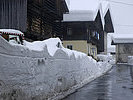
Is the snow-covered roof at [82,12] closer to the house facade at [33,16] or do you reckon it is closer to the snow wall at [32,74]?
the house facade at [33,16]

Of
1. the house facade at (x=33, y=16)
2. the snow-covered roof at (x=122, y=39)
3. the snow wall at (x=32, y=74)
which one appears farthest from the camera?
the snow-covered roof at (x=122, y=39)

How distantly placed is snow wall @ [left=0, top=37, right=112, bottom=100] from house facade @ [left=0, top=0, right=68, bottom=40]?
6.93 m

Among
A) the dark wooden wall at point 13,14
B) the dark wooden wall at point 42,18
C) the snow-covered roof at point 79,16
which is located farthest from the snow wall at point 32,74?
the snow-covered roof at point 79,16

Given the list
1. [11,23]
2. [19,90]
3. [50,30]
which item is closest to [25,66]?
[19,90]

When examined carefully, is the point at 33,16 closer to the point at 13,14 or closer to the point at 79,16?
the point at 13,14

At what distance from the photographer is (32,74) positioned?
6879 millimetres

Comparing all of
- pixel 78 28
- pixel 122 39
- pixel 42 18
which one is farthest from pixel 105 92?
pixel 122 39

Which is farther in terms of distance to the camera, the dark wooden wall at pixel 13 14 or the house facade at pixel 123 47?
the house facade at pixel 123 47

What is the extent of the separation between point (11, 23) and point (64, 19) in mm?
15337

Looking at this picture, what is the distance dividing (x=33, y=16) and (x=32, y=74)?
14.1 metres

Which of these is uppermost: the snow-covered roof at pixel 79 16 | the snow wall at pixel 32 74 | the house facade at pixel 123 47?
the snow-covered roof at pixel 79 16

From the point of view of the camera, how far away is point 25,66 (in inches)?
250

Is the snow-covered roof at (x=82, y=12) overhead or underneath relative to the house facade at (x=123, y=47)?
overhead

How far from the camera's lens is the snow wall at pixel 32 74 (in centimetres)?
526
